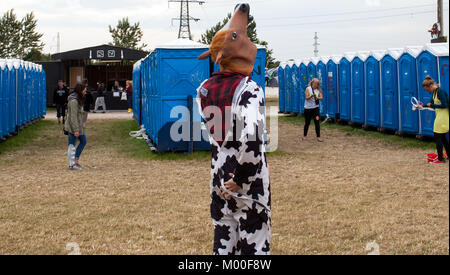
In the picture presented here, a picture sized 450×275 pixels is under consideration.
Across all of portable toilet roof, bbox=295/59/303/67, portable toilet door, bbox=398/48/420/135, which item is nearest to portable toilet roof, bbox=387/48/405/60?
portable toilet door, bbox=398/48/420/135

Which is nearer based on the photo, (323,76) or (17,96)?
(17,96)

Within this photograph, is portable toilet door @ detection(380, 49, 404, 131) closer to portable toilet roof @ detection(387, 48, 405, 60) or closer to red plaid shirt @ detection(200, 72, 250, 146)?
portable toilet roof @ detection(387, 48, 405, 60)

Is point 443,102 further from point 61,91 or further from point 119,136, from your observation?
point 61,91

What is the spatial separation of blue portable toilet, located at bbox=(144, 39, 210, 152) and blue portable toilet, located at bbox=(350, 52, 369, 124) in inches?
273

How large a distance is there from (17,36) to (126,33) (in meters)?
12.6

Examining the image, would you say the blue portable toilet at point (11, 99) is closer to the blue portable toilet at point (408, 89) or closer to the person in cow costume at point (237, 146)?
the blue portable toilet at point (408, 89)

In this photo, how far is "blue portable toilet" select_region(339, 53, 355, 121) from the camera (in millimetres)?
18203

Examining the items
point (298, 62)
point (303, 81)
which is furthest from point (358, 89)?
point (298, 62)

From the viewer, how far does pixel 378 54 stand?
630 inches

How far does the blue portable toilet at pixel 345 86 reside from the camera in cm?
1820

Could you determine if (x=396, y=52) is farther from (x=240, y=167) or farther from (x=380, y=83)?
(x=240, y=167)

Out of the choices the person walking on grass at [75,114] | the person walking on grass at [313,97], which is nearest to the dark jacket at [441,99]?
the person walking on grass at [313,97]
